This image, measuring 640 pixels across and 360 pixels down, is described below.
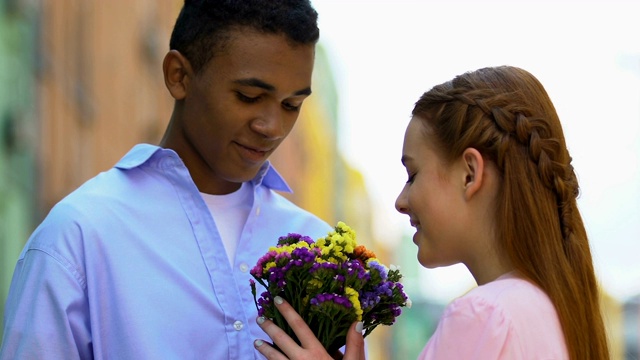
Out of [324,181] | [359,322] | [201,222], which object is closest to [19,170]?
[201,222]

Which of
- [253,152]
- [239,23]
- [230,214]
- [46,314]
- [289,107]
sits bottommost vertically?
[46,314]

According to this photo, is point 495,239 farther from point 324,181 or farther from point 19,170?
point 324,181

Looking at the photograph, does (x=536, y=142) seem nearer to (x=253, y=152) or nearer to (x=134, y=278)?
(x=253, y=152)

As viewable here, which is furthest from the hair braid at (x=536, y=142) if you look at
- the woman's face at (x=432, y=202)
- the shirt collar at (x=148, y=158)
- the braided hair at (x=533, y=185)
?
the shirt collar at (x=148, y=158)

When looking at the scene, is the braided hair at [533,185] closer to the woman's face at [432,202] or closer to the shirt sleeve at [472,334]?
the woman's face at [432,202]

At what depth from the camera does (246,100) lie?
3244 millimetres

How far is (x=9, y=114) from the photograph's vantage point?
8086 mm

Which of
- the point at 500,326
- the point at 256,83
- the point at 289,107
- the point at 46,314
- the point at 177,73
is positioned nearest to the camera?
the point at 500,326

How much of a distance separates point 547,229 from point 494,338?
1.12 feet

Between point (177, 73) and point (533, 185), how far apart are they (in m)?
A: 1.38

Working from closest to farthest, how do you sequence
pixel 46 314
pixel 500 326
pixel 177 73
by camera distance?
pixel 500 326, pixel 46 314, pixel 177 73

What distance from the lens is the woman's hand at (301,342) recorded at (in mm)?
2623

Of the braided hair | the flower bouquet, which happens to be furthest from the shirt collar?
the braided hair

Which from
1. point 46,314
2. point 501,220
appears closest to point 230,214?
point 46,314
